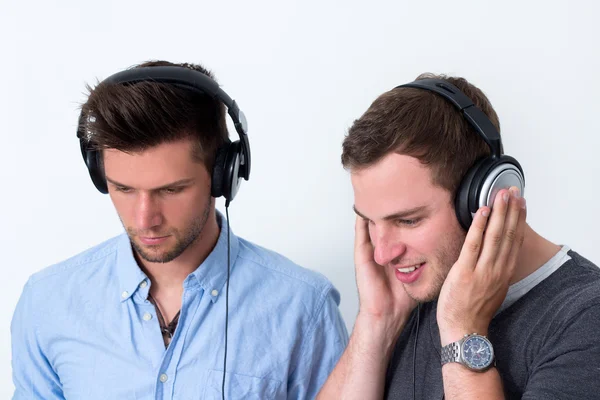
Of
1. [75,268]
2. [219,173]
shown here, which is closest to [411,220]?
[219,173]

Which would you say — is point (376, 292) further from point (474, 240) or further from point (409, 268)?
point (474, 240)

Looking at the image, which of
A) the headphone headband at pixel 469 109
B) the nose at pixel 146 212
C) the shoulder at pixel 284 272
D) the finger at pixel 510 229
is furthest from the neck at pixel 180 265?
the finger at pixel 510 229

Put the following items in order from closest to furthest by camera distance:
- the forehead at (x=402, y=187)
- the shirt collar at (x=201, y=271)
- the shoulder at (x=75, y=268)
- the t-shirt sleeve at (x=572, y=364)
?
1. the t-shirt sleeve at (x=572, y=364)
2. the forehead at (x=402, y=187)
3. the shirt collar at (x=201, y=271)
4. the shoulder at (x=75, y=268)

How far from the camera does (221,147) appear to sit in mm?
2215

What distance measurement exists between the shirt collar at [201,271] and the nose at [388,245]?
663mm

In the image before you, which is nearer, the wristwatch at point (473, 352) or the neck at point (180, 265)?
the wristwatch at point (473, 352)

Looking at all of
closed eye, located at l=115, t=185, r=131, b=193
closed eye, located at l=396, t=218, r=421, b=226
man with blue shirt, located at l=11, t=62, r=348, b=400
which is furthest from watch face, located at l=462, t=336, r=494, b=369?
closed eye, located at l=115, t=185, r=131, b=193

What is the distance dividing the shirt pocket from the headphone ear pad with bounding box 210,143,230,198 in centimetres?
50

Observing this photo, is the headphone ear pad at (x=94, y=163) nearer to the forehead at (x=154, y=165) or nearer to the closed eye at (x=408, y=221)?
the forehead at (x=154, y=165)

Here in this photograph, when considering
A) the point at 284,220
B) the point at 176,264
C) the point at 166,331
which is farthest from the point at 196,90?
the point at 284,220

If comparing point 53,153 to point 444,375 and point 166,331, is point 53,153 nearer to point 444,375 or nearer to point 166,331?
point 166,331

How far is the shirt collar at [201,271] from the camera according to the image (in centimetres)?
233

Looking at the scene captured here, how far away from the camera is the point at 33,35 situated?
293 cm

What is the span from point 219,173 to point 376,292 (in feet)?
1.69
